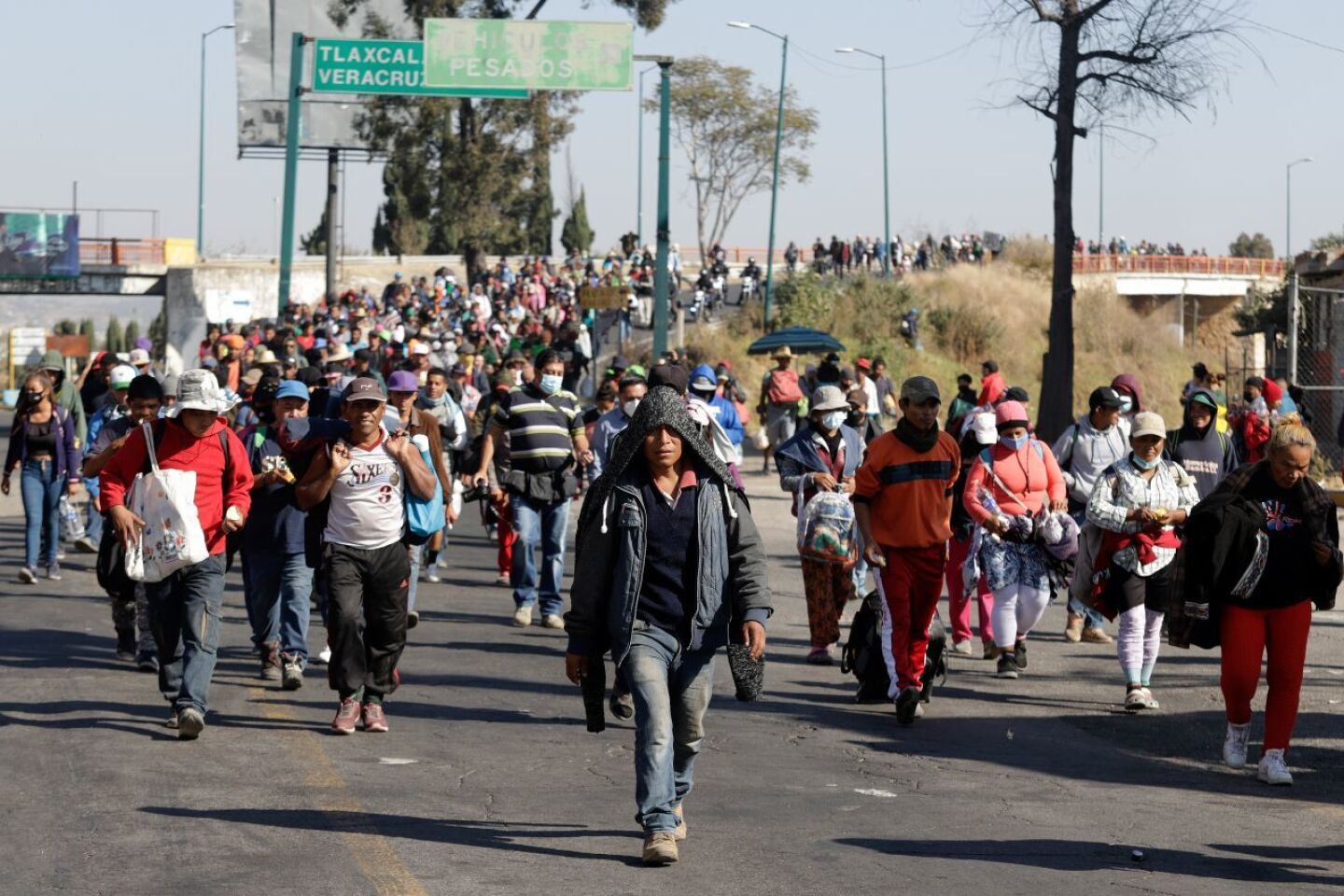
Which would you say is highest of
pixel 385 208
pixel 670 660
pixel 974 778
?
pixel 385 208

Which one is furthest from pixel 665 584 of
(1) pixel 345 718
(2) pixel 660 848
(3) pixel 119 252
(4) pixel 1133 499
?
(3) pixel 119 252

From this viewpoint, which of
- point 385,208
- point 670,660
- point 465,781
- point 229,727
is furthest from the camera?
point 385,208

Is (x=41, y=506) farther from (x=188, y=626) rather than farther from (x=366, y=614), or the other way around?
(x=366, y=614)

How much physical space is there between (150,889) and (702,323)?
47614 millimetres

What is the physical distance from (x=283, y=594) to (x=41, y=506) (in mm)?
6047

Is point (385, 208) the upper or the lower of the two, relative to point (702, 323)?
upper

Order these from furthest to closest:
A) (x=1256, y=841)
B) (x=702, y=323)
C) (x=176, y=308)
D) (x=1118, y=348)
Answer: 1. (x=176, y=308)
2. (x=1118, y=348)
3. (x=702, y=323)
4. (x=1256, y=841)

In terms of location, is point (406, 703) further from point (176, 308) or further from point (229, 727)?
point (176, 308)

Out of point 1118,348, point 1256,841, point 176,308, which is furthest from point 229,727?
point 176,308

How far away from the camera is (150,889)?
A: 6.39 m

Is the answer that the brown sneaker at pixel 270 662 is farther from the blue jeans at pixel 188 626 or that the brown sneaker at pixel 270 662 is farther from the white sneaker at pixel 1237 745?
the white sneaker at pixel 1237 745

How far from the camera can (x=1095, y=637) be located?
13.6m

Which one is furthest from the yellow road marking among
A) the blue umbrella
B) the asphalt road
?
the blue umbrella

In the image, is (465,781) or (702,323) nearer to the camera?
(465,781)
